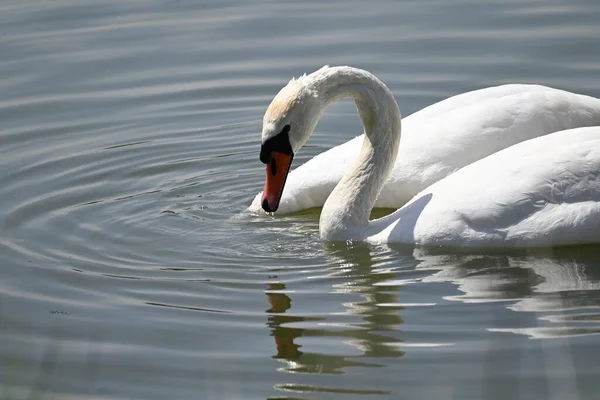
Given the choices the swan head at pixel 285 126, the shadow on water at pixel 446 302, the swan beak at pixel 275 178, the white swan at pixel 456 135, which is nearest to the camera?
the shadow on water at pixel 446 302

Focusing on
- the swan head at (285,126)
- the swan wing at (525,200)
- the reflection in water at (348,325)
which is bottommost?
the reflection in water at (348,325)

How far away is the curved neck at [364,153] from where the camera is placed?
29.8ft

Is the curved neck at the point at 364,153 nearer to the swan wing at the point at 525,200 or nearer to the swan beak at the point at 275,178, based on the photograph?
the swan beak at the point at 275,178

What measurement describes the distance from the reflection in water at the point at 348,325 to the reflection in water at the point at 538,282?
1.27 feet

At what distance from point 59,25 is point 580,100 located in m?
7.26

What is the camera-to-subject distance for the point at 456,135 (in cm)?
945

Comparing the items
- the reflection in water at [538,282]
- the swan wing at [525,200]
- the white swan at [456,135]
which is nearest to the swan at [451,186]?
the swan wing at [525,200]

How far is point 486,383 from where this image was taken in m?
6.66

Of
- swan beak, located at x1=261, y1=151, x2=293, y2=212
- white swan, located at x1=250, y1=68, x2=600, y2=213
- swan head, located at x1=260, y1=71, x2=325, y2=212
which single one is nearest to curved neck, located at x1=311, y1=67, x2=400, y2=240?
swan head, located at x1=260, y1=71, x2=325, y2=212

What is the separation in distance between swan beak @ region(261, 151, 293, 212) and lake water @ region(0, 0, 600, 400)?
34 cm

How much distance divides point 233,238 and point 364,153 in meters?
1.15

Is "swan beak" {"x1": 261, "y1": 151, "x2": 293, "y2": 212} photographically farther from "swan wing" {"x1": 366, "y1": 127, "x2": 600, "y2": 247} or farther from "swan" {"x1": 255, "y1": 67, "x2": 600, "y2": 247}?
"swan wing" {"x1": 366, "y1": 127, "x2": 600, "y2": 247}

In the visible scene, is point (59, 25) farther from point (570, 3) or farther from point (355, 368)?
point (355, 368)

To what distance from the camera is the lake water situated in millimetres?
6980
